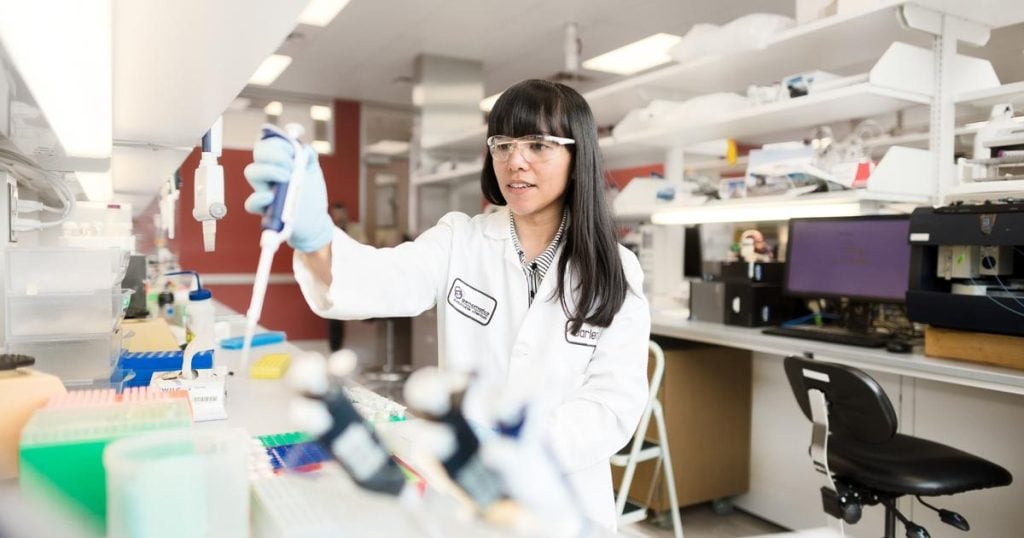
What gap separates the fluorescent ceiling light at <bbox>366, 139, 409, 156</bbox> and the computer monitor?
18.4ft

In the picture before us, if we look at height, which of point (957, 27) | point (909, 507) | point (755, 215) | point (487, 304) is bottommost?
point (909, 507)

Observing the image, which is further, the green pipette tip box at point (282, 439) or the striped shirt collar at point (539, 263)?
the striped shirt collar at point (539, 263)

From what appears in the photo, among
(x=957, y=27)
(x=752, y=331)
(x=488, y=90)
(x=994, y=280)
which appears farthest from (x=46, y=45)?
(x=488, y=90)

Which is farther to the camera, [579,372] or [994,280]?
[994,280]

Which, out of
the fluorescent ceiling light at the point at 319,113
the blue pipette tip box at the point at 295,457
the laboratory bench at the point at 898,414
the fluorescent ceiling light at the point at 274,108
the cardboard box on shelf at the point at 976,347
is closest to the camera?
the blue pipette tip box at the point at 295,457

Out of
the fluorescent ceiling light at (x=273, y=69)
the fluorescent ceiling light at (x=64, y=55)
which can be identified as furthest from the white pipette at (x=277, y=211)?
the fluorescent ceiling light at (x=273, y=69)

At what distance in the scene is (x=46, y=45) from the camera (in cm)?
70

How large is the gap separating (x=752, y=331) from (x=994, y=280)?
87 cm

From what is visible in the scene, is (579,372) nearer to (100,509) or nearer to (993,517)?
(100,509)

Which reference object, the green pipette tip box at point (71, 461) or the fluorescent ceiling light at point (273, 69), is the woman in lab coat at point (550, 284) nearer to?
the green pipette tip box at point (71, 461)

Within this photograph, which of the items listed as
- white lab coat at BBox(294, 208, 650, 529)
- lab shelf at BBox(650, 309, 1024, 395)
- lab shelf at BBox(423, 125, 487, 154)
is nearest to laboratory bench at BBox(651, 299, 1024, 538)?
lab shelf at BBox(650, 309, 1024, 395)

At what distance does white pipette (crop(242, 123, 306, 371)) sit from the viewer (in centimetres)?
50

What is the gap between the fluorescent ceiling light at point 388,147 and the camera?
302 inches

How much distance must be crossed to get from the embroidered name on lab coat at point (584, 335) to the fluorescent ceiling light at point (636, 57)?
4.54 meters
